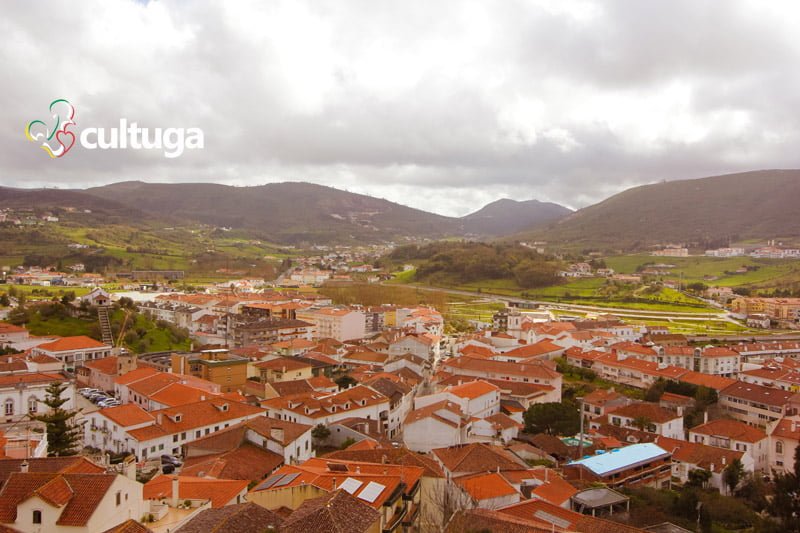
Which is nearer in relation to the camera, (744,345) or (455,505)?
(455,505)

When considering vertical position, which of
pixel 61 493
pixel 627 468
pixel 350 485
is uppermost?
pixel 61 493

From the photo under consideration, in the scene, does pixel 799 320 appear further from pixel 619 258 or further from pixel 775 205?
pixel 775 205

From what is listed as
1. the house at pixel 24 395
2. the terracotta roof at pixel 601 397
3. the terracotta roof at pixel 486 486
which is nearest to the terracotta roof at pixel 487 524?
the terracotta roof at pixel 486 486

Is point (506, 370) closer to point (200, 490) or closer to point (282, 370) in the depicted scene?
point (282, 370)

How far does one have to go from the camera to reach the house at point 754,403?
29469mm

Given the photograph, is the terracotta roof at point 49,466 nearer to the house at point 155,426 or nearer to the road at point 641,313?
the house at point 155,426

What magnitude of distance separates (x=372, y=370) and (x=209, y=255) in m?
71.6

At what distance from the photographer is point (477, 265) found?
92250 millimetres

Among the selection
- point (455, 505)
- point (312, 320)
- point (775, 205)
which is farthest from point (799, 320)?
point (775, 205)

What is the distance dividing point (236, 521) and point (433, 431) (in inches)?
518

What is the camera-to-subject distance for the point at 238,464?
55.0ft

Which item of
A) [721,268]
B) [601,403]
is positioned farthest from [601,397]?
[721,268]

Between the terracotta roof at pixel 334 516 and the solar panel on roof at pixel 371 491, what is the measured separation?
698 mm

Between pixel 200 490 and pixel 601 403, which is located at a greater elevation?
pixel 200 490
